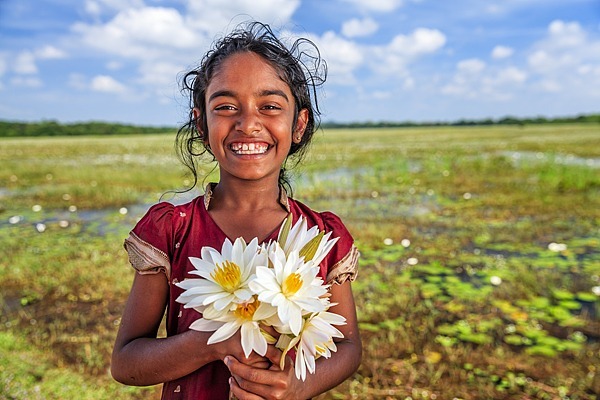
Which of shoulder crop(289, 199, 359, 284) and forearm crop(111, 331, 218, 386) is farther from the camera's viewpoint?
shoulder crop(289, 199, 359, 284)

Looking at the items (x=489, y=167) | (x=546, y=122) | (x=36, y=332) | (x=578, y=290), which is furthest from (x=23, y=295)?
(x=546, y=122)

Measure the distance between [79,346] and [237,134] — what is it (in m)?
2.49

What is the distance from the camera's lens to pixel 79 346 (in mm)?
3047

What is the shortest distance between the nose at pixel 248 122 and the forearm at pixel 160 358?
446 mm

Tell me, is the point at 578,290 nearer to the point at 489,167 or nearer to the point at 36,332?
the point at 36,332

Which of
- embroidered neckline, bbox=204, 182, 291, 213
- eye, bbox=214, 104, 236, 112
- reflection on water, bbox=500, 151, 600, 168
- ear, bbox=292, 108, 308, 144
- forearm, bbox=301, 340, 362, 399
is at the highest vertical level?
eye, bbox=214, 104, 236, 112

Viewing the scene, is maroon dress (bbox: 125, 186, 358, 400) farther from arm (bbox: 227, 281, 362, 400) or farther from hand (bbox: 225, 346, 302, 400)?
hand (bbox: 225, 346, 302, 400)

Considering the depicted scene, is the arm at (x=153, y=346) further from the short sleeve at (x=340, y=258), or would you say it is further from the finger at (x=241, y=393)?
the short sleeve at (x=340, y=258)

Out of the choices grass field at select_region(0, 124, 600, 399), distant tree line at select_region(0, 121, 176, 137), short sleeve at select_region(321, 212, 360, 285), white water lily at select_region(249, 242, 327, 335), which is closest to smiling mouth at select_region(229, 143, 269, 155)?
short sleeve at select_region(321, 212, 360, 285)

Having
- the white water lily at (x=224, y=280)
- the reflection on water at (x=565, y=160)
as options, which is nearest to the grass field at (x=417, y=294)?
the white water lily at (x=224, y=280)

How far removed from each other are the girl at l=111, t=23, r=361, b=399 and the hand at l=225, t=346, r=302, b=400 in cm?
6

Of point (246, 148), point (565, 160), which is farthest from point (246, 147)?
point (565, 160)

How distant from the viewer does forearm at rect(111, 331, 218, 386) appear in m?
0.96

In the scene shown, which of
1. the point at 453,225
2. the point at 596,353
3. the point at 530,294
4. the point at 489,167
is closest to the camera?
the point at 596,353
